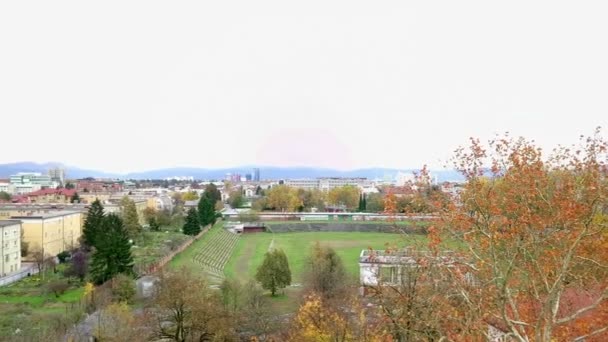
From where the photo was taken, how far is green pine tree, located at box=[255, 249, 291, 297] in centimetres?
2362

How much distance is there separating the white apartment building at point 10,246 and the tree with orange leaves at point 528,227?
25.3 metres

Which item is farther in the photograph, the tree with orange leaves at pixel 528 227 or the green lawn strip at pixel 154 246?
the green lawn strip at pixel 154 246

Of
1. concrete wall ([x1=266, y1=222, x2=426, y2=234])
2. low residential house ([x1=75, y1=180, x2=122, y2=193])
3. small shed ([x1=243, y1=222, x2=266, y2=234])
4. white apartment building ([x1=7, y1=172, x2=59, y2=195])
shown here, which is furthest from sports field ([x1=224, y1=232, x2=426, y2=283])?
white apartment building ([x1=7, y1=172, x2=59, y2=195])

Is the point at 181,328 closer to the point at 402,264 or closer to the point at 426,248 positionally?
the point at 402,264

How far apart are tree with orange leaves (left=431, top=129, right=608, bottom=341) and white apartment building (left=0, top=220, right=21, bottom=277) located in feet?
83.1

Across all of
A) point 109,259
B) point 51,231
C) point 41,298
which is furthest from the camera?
point 51,231

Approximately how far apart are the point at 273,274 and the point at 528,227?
1757 cm

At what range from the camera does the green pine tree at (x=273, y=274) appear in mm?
23625

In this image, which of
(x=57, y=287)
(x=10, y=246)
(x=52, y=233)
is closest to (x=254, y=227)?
(x=52, y=233)

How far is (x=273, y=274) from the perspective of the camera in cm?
2373

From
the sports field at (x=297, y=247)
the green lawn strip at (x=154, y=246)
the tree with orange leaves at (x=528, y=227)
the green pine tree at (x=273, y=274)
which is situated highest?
the tree with orange leaves at (x=528, y=227)

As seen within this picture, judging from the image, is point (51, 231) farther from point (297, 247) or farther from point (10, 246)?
point (297, 247)

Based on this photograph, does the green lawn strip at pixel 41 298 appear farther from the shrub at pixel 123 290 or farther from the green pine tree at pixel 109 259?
the shrub at pixel 123 290

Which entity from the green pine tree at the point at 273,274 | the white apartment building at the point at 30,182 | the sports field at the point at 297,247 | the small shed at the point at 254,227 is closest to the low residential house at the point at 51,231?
the sports field at the point at 297,247
